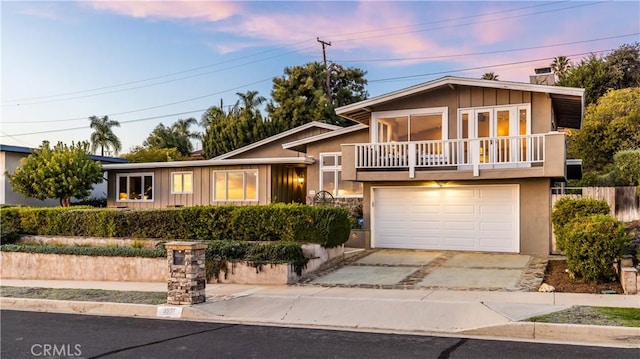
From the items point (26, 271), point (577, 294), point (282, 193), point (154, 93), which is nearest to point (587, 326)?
point (577, 294)

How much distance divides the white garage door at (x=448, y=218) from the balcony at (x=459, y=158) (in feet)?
2.81

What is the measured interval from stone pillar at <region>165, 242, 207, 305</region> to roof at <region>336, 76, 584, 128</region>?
952 cm

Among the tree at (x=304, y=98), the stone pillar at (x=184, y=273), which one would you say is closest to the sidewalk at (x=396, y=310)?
the stone pillar at (x=184, y=273)

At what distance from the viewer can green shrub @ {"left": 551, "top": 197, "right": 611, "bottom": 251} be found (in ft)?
47.3

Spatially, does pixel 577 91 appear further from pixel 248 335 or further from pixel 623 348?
pixel 248 335

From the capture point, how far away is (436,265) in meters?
14.7

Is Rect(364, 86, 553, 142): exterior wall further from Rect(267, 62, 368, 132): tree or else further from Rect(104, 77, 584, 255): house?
Rect(267, 62, 368, 132): tree

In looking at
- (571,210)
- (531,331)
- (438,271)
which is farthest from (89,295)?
(571,210)

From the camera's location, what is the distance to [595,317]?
8.27 metres

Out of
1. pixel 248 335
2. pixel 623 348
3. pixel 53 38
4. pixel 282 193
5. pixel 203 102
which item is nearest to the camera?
pixel 623 348

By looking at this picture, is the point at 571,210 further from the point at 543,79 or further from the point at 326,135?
Result: the point at 326,135

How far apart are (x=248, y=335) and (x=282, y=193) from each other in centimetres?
1565

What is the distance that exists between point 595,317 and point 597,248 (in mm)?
3269

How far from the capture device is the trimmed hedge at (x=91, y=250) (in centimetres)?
1468
